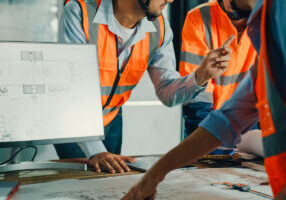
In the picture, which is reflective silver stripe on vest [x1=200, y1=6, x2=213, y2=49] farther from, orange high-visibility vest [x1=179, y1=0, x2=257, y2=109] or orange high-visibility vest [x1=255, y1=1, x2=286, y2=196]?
orange high-visibility vest [x1=255, y1=1, x2=286, y2=196]

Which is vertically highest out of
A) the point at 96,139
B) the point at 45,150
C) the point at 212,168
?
the point at 96,139

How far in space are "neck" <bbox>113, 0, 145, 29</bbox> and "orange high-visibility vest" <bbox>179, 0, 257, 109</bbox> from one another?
289mm

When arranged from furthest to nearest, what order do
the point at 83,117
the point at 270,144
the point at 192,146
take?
the point at 83,117 → the point at 192,146 → the point at 270,144

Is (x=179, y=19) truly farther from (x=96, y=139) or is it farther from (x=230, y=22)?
(x=96, y=139)

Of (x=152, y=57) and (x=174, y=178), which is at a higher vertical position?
(x=152, y=57)

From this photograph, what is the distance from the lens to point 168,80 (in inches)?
75.2

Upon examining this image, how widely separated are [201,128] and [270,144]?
0.61 ft

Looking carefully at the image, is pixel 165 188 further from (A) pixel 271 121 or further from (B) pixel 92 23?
(B) pixel 92 23

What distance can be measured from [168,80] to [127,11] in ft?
1.51

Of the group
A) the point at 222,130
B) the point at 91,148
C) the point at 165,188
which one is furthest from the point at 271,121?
the point at 91,148

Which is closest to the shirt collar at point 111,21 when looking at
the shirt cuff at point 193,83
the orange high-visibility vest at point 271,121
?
the shirt cuff at point 193,83

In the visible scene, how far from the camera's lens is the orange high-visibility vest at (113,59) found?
185cm

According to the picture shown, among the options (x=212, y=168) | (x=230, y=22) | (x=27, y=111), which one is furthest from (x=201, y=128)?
(x=230, y=22)

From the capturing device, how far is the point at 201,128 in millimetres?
832
